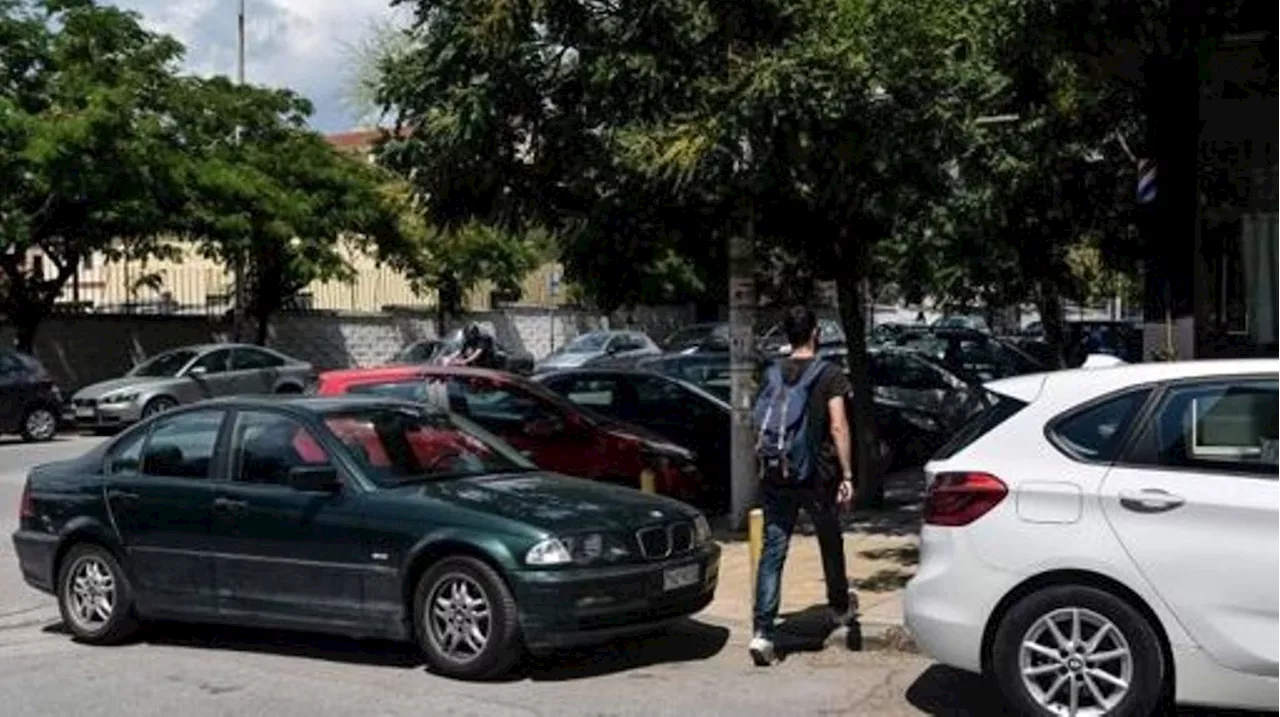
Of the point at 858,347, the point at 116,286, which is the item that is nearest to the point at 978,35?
the point at 858,347

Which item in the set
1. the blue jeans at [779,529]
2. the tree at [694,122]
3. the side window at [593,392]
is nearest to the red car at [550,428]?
the tree at [694,122]

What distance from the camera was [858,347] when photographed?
1424 centimetres

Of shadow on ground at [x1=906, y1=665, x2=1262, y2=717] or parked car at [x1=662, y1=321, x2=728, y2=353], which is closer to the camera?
shadow on ground at [x1=906, y1=665, x2=1262, y2=717]

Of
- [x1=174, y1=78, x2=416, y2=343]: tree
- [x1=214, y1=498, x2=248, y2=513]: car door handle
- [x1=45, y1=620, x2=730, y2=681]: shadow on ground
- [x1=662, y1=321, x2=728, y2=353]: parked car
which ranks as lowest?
[x1=45, y1=620, x2=730, y2=681]: shadow on ground

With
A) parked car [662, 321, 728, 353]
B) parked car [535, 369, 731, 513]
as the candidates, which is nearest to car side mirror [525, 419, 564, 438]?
parked car [535, 369, 731, 513]

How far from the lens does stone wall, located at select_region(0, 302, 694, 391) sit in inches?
1284

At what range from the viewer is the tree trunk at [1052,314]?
29.1 m

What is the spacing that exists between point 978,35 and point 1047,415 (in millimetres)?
4841

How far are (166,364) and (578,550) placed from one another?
21.2 metres

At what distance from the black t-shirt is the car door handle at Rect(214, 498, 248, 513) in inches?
121

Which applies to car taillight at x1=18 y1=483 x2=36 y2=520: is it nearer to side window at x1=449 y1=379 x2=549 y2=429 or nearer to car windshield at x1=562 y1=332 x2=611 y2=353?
side window at x1=449 y1=379 x2=549 y2=429

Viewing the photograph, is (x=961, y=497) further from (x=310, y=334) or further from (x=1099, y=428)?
(x=310, y=334)

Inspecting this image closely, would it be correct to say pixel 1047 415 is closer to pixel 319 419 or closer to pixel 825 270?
pixel 319 419

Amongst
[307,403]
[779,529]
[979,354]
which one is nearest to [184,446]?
[307,403]
